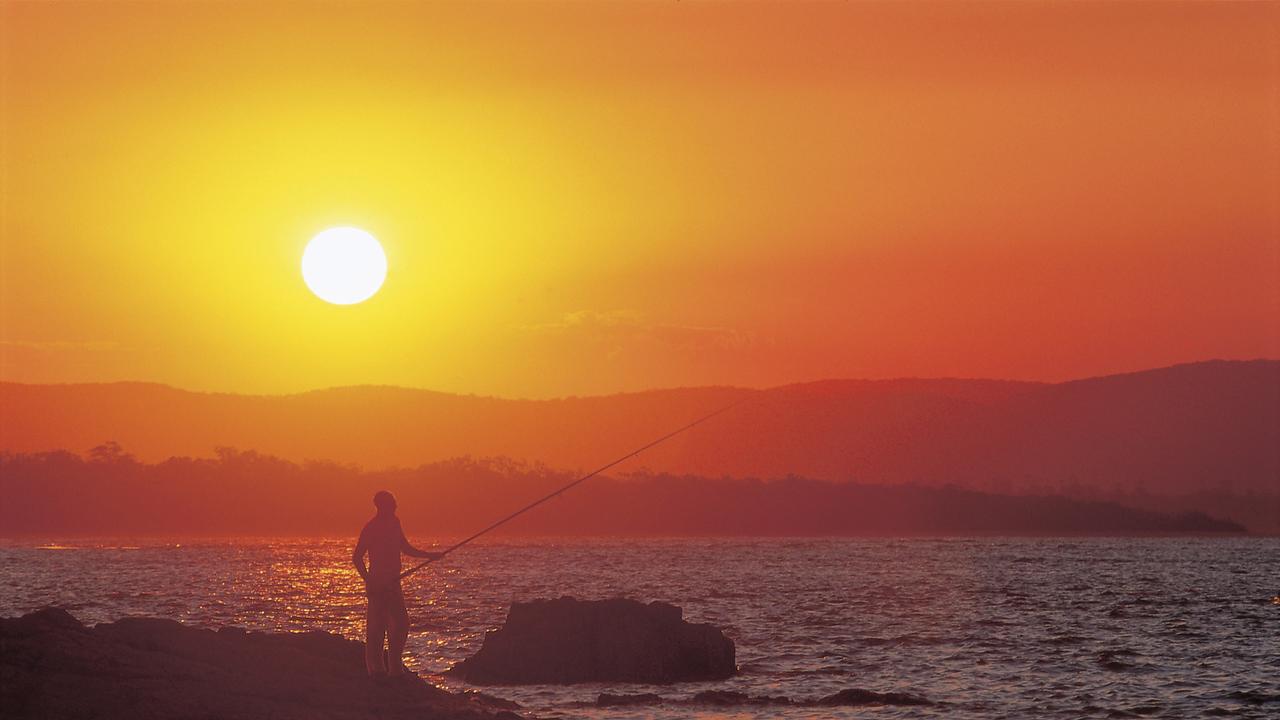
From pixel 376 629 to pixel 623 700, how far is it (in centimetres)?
548

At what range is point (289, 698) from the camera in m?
17.2

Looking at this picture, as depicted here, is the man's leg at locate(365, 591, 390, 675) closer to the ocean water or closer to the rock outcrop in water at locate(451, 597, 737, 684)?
the ocean water

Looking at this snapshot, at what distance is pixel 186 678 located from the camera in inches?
672

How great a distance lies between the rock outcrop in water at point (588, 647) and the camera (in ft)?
85.1

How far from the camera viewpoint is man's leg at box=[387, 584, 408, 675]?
18984 millimetres

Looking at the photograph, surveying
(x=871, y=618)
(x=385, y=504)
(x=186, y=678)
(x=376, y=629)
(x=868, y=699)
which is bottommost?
(x=868, y=699)

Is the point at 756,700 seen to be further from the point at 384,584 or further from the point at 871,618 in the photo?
the point at 871,618

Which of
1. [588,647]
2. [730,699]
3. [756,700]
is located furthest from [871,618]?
[730,699]

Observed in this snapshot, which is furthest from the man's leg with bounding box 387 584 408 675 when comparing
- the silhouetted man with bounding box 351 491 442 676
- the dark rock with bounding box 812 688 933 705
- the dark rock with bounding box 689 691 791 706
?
the dark rock with bounding box 812 688 933 705

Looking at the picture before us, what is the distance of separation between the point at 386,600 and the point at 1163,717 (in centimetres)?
1234

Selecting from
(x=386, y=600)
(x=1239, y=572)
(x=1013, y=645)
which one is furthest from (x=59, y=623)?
(x=1239, y=572)

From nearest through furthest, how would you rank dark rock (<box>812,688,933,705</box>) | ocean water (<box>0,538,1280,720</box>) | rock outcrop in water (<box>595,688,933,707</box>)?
rock outcrop in water (<box>595,688,933,707</box>) < dark rock (<box>812,688,933,705</box>) < ocean water (<box>0,538,1280,720</box>)

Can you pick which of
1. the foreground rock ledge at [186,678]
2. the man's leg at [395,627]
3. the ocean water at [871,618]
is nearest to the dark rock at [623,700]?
the ocean water at [871,618]

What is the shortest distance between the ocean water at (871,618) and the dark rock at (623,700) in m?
0.35
